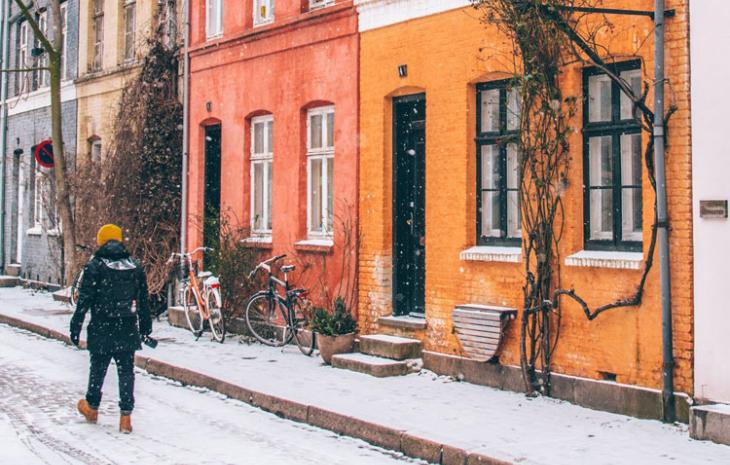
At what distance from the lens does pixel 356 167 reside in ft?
42.3

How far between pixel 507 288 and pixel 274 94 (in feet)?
19.2

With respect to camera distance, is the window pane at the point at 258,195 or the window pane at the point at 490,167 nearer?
the window pane at the point at 490,167

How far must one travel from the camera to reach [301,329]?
13.5 m

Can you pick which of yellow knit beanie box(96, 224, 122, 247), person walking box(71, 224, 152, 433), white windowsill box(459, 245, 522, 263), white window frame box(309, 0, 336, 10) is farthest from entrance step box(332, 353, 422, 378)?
white window frame box(309, 0, 336, 10)

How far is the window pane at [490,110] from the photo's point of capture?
10930mm

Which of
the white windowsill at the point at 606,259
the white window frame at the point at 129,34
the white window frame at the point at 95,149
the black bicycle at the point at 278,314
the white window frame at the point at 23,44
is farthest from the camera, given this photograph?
the white window frame at the point at 23,44

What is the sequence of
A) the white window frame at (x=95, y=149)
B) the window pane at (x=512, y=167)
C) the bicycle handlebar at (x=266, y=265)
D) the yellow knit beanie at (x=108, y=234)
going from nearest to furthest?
the yellow knit beanie at (x=108, y=234), the window pane at (x=512, y=167), the bicycle handlebar at (x=266, y=265), the white window frame at (x=95, y=149)

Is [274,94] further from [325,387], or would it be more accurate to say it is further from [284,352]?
[325,387]

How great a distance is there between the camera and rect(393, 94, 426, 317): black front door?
12.2 meters

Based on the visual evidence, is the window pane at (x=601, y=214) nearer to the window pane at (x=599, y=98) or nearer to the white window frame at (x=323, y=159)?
the window pane at (x=599, y=98)

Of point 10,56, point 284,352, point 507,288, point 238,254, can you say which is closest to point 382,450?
point 507,288

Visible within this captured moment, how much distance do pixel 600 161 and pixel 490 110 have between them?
174 centimetres

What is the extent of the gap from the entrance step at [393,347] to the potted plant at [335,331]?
29 centimetres

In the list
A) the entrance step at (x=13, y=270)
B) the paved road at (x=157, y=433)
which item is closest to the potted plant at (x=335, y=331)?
the paved road at (x=157, y=433)
